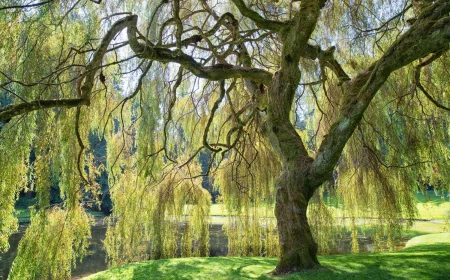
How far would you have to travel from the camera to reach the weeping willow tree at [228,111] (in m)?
3.26

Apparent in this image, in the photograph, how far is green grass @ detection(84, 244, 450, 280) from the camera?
3078 mm

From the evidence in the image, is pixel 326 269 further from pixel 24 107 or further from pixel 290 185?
pixel 24 107

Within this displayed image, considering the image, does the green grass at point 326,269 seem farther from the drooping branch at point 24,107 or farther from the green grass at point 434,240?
the drooping branch at point 24,107

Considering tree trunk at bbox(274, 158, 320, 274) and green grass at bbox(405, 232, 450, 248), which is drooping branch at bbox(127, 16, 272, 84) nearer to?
tree trunk at bbox(274, 158, 320, 274)

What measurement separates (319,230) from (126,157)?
365 centimetres


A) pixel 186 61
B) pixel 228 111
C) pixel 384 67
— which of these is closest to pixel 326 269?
pixel 384 67

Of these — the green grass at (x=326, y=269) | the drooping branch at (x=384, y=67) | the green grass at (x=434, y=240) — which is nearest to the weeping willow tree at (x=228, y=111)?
the drooping branch at (x=384, y=67)

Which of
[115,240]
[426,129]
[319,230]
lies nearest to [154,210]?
[115,240]

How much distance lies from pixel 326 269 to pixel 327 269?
0.01m

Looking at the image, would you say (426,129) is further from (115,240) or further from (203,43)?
(115,240)

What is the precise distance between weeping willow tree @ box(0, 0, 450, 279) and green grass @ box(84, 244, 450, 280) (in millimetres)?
365

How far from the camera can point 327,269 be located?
10.6 feet

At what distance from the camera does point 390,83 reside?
16.1 ft

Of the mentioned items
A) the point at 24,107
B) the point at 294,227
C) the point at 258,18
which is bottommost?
the point at 294,227
